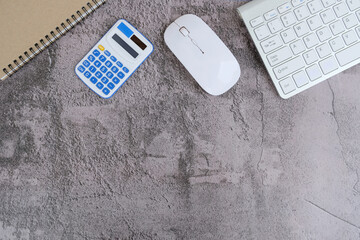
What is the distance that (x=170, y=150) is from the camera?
0.64 metres

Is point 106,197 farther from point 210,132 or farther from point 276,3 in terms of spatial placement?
point 276,3

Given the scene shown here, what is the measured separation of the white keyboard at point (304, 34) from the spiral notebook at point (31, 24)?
273 millimetres

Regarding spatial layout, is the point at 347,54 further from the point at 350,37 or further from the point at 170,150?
the point at 170,150

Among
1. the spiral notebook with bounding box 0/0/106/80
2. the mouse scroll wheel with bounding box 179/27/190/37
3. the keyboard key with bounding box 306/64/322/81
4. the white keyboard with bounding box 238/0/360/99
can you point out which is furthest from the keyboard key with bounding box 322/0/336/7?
the spiral notebook with bounding box 0/0/106/80

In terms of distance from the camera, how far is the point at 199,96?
0.64 metres

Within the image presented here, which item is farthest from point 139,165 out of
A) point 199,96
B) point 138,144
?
point 199,96

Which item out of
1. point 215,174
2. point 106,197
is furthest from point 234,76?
point 106,197

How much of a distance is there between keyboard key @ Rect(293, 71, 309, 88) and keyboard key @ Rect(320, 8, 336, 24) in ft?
0.31

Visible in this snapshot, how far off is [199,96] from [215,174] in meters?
0.14

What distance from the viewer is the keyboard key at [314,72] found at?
621 mm

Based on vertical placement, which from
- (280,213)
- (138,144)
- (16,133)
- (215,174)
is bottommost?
(280,213)

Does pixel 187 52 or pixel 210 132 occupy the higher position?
pixel 187 52

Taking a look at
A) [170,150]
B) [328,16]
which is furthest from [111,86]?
[328,16]

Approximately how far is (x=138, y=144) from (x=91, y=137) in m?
0.08
